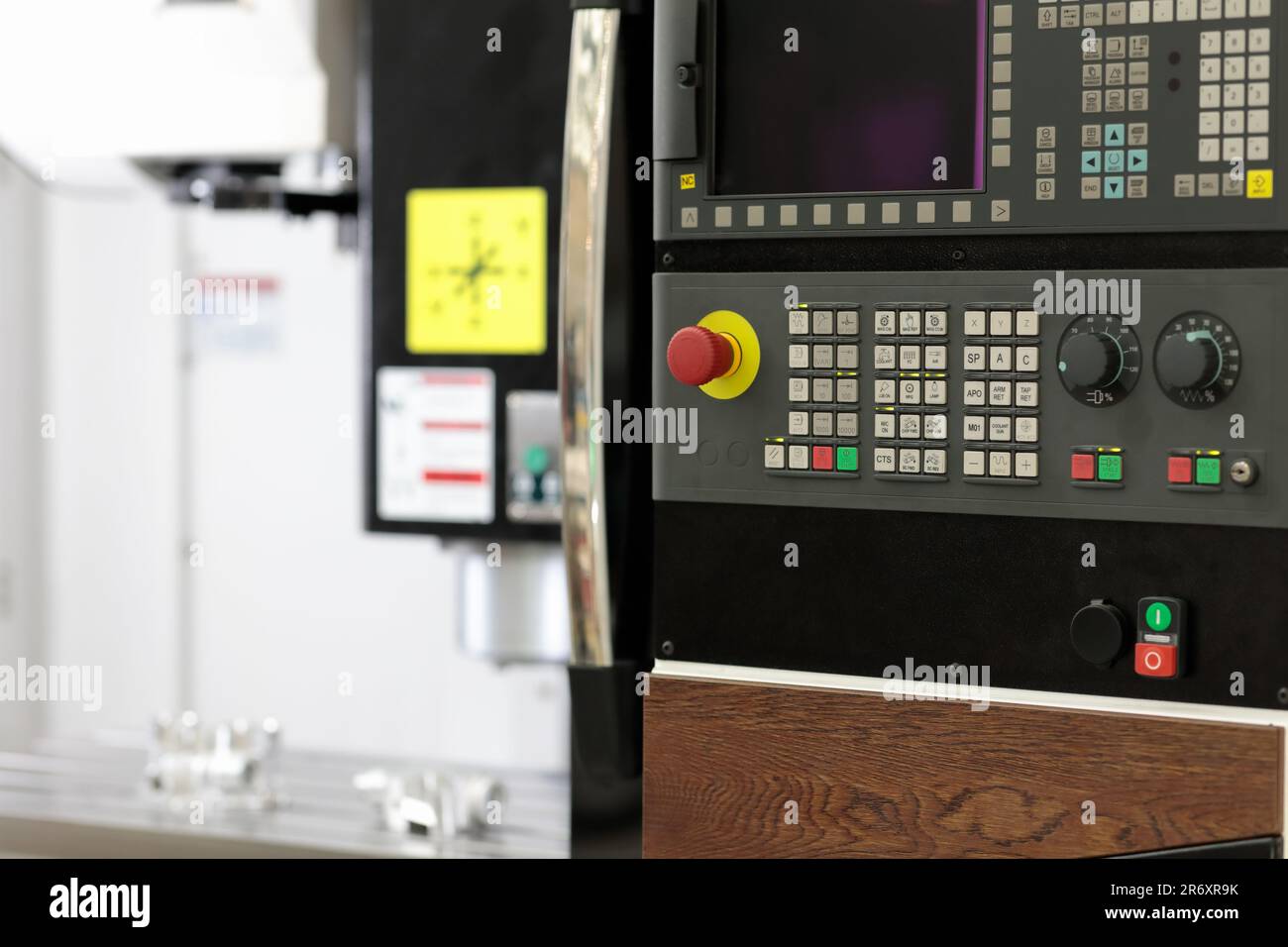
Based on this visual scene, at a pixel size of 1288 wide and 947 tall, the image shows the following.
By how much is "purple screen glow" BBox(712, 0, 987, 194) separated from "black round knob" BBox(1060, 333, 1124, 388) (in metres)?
0.13

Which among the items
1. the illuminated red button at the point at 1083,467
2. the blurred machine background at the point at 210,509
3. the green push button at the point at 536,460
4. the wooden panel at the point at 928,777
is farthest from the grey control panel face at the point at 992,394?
the blurred machine background at the point at 210,509

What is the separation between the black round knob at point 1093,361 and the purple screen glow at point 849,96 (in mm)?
125

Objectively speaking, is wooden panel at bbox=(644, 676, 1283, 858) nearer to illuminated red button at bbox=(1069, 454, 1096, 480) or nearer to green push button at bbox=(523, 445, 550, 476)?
illuminated red button at bbox=(1069, 454, 1096, 480)

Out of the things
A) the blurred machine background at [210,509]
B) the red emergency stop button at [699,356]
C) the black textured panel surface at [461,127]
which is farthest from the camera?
the blurred machine background at [210,509]

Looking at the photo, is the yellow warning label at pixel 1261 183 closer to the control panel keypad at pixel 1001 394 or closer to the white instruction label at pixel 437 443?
the control panel keypad at pixel 1001 394

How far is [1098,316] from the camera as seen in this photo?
2.85 ft

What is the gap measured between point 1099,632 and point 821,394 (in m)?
0.23

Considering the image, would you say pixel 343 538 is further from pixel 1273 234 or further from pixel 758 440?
pixel 1273 234

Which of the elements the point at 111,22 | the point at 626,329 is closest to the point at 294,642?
the point at 111,22

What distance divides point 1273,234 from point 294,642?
7.10ft

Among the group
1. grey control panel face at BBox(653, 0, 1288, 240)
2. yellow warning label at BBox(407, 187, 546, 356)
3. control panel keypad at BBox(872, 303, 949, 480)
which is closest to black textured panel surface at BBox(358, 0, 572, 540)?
yellow warning label at BBox(407, 187, 546, 356)

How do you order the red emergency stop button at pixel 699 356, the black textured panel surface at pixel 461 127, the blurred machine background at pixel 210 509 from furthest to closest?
the blurred machine background at pixel 210 509 → the black textured panel surface at pixel 461 127 → the red emergency stop button at pixel 699 356

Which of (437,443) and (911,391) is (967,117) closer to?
(911,391)

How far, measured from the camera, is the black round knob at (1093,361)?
2.80 feet
